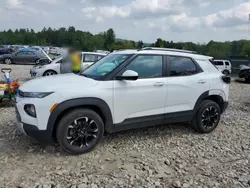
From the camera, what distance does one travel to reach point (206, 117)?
191 inches

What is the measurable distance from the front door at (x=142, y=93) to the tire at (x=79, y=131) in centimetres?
37

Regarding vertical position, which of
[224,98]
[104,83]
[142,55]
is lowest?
[224,98]

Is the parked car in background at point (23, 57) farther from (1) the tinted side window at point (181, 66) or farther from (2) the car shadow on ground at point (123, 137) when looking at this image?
(1) the tinted side window at point (181, 66)

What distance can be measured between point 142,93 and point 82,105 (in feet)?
3.41

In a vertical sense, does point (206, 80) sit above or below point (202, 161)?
above

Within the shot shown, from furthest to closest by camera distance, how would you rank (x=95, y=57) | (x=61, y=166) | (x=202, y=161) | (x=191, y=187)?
(x=95, y=57)
(x=202, y=161)
(x=61, y=166)
(x=191, y=187)

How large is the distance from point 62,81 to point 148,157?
183cm

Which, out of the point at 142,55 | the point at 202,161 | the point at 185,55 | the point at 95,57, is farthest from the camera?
the point at 95,57

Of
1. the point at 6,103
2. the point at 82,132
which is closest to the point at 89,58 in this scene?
the point at 6,103

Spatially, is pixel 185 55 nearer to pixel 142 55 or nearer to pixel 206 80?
pixel 206 80

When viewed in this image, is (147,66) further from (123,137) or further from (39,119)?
(39,119)

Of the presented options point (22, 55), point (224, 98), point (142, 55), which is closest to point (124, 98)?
point (142, 55)

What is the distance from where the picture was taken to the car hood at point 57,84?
353 centimetres

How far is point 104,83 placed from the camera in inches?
150
